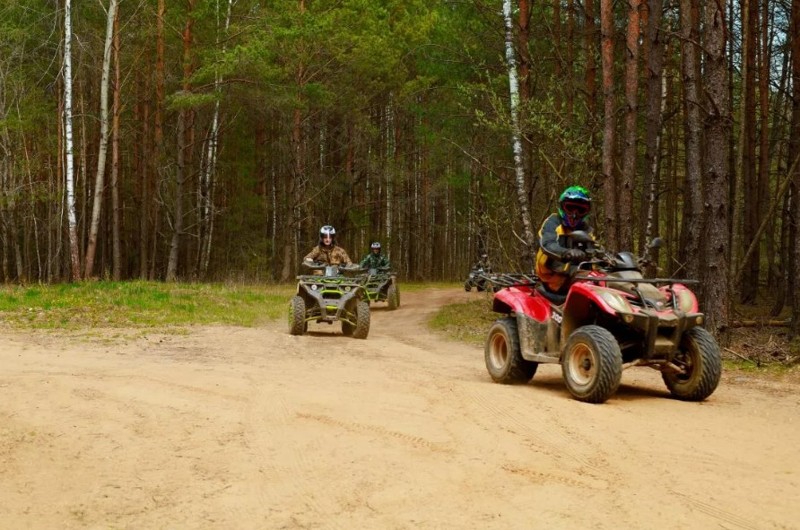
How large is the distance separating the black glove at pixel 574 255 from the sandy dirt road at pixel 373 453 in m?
1.35

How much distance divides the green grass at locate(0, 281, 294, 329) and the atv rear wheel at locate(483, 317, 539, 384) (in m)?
7.42

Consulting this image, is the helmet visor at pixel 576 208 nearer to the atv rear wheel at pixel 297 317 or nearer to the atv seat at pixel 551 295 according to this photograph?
the atv seat at pixel 551 295

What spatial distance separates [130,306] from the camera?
663 inches

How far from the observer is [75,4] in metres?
30.5

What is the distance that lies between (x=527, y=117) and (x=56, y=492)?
14670 mm

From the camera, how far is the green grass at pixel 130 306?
14.5 m

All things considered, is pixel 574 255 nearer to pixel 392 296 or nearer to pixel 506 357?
pixel 506 357

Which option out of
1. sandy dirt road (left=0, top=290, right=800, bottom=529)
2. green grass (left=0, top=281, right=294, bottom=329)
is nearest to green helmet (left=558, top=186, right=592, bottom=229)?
sandy dirt road (left=0, top=290, right=800, bottom=529)

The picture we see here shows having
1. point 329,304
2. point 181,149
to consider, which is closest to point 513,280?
point 329,304

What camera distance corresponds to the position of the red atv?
23.1 feet

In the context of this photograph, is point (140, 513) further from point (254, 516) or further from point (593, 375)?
point (593, 375)

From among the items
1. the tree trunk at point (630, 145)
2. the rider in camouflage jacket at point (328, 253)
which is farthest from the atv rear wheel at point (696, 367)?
the rider in camouflage jacket at point (328, 253)

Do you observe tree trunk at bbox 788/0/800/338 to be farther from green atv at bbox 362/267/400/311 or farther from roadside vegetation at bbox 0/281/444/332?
green atv at bbox 362/267/400/311

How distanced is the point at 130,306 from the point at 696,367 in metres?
12.9
